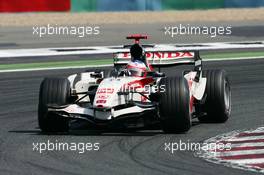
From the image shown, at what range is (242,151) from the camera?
39.0 ft

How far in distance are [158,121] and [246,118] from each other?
220cm

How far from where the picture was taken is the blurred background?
132 feet

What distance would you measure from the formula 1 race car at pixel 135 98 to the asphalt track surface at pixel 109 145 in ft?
0.74

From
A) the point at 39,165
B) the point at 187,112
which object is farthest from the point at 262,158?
the point at 39,165

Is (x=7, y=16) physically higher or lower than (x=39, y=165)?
higher

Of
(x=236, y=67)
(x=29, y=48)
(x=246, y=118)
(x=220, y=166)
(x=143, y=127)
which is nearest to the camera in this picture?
(x=220, y=166)

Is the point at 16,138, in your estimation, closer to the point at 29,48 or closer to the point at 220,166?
the point at 220,166

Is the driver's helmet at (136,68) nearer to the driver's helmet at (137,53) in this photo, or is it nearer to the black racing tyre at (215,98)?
the driver's helmet at (137,53)

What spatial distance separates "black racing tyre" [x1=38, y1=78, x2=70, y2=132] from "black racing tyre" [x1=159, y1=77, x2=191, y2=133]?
145 cm

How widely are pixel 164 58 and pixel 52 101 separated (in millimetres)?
2559

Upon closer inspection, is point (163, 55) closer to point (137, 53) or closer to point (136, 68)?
point (137, 53)

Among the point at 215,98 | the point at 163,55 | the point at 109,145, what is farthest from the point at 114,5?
the point at 109,145

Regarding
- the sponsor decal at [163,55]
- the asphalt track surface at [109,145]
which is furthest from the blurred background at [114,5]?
the sponsor decal at [163,55]

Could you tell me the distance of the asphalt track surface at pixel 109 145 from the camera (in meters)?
10.8
